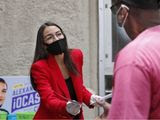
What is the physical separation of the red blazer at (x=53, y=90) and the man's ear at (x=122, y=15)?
2185 mm

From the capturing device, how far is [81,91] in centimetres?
438

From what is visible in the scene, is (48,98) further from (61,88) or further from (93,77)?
(93,77)

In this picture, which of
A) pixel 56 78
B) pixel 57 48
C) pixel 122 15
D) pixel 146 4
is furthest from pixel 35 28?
pixel 146 4

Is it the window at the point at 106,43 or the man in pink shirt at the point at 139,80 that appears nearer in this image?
the man in pink shirt at the point at 139,80

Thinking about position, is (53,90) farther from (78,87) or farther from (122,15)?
(122,15)

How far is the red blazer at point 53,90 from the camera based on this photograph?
4.27m

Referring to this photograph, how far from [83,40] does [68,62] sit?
6.57 ft

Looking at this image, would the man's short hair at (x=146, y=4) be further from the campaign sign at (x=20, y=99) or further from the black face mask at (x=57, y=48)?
the campaign sign at (x=20, y=99)

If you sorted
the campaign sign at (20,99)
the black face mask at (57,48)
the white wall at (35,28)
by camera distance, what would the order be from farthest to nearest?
1. the white wall at (35,28)
2. the campaign sign at (20,99)
3. the black face mask at (57,48)

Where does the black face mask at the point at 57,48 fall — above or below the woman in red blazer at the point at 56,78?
above

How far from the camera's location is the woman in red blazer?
14.1 feet

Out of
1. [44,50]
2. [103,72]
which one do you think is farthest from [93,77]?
A: [44,50]

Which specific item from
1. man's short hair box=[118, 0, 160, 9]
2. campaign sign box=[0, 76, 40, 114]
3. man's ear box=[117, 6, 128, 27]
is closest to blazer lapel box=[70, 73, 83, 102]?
campaign sign box=[0, 76, 40, 114]

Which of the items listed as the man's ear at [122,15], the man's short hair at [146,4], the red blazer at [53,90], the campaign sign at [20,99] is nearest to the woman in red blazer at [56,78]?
the red blazer at [53,90]
